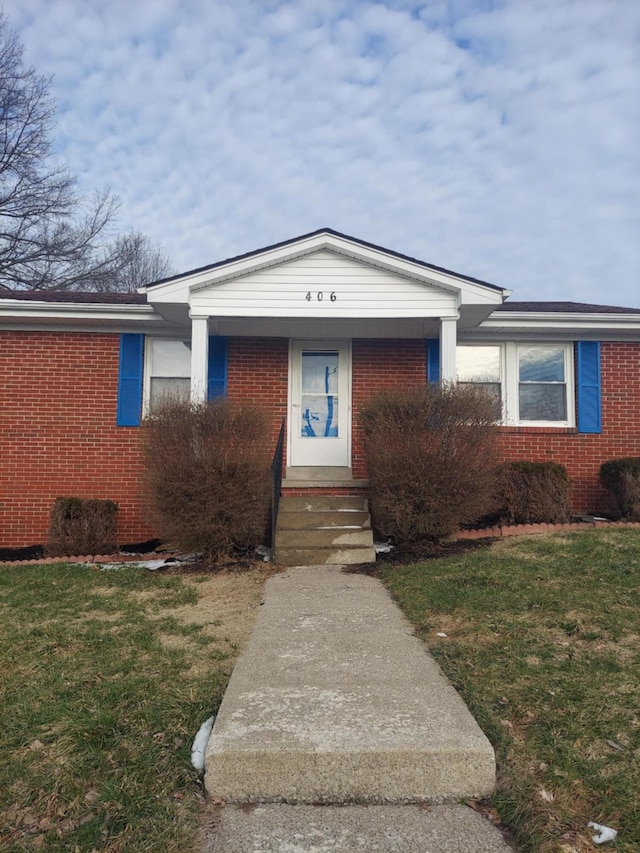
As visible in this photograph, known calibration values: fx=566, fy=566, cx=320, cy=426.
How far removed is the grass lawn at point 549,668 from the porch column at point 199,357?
3.46 m

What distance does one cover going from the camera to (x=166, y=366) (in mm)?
8961

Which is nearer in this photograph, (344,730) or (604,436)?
(344,730)

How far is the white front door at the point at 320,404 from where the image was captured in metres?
9.22

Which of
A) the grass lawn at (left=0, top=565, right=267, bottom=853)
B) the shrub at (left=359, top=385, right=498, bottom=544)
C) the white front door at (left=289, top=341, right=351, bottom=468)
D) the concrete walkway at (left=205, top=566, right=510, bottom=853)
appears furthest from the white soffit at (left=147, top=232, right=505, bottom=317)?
A: the concrete walkway at (left=205, top=566, right=510, bottom=853)

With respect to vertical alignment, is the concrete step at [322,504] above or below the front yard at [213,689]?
above

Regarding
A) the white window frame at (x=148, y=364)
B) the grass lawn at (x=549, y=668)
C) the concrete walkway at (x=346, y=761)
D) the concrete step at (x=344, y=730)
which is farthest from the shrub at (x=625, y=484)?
the white window frame at (x=148, y=364)

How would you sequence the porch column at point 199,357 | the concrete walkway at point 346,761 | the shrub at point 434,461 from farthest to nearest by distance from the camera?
the porch column at point 199,357, the shrub at point 434,461, the concrete walkway at point 346,761

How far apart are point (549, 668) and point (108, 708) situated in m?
2.44

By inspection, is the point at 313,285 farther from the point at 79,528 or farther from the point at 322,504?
the point at 79,528

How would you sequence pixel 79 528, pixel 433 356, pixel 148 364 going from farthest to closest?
pixel 433 356 < pixel 148 364 < pixel 79 528

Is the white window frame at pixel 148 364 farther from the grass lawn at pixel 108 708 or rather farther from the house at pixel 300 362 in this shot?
the grass lawn at pixel 108 708

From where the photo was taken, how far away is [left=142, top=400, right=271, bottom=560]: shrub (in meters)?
6.30

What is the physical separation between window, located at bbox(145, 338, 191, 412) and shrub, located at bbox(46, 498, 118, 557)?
2.11m

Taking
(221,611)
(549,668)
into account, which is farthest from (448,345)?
(549,668)
